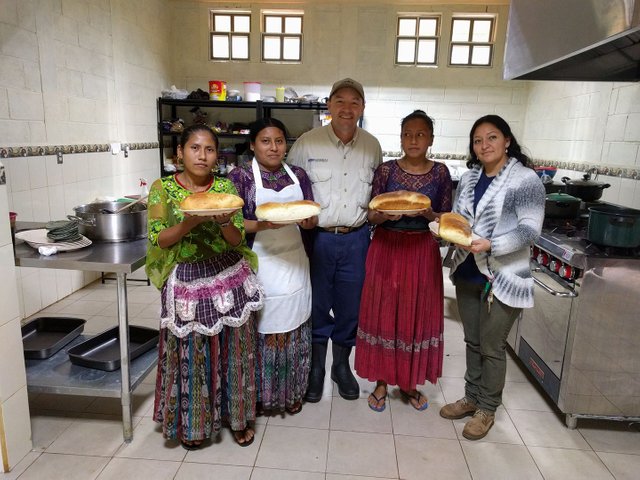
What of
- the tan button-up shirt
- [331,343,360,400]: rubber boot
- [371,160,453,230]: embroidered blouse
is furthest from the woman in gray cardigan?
[331,343,360,400]: rubber boot

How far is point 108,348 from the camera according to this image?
93.1 inches

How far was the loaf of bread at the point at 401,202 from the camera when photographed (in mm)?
1934

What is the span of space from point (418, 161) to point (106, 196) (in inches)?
129

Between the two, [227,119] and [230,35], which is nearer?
[230,35]

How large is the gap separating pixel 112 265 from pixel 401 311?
1.31 meters

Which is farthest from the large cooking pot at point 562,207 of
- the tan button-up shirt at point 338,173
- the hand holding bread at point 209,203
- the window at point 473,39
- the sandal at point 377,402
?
the window at point 473,39

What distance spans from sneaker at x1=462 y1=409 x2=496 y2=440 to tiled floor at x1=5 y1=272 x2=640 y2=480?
0.03 m

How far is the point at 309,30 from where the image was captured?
18.3 ft

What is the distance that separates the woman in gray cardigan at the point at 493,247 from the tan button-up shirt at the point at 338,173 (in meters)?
0.47

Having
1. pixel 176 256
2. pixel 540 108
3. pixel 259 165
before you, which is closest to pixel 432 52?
pixel 540 108

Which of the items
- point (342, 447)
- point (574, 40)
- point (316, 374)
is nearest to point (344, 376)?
point (316, 374)

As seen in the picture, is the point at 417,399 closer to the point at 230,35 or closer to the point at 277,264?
the point at 277,264

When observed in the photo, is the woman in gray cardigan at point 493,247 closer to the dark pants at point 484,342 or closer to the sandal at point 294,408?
the dark pants at point 484,342

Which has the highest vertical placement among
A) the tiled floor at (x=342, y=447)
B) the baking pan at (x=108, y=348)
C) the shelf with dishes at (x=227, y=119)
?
the shelf with dishes at (x=227, y=119)
